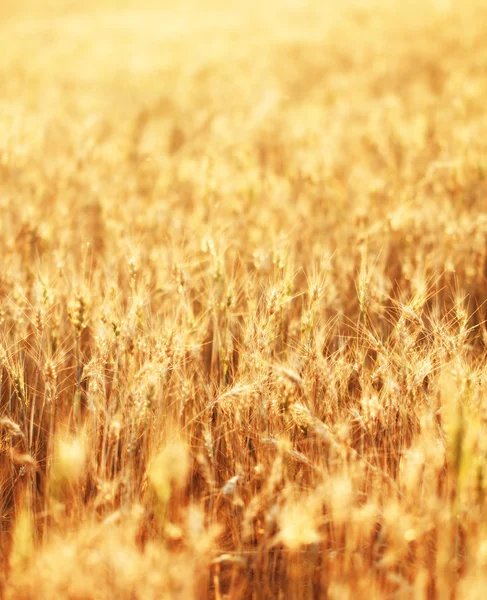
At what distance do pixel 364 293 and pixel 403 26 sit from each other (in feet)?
25.1

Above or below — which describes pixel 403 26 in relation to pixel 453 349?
above

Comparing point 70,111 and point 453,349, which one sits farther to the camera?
point 70,111

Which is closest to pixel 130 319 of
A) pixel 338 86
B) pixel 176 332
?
pixel 176 332

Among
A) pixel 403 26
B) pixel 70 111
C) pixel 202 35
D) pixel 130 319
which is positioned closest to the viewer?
pixel 130 319

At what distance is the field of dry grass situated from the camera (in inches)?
46.9

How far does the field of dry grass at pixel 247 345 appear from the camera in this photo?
119cm

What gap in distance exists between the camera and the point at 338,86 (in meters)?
5.58

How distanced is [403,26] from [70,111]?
212 inches

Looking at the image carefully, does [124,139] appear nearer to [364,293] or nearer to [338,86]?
[338,86]

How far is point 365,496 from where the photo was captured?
137 centimetres

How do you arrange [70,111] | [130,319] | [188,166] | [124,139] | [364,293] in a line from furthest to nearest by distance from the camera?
[70,111] → [124,139] → [188,166] → [364,293] → [130,319]

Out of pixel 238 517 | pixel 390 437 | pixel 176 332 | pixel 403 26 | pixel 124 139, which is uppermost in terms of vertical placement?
pixel 403 26

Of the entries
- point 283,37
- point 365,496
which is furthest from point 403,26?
point 365,496

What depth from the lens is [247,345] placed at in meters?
1.59
